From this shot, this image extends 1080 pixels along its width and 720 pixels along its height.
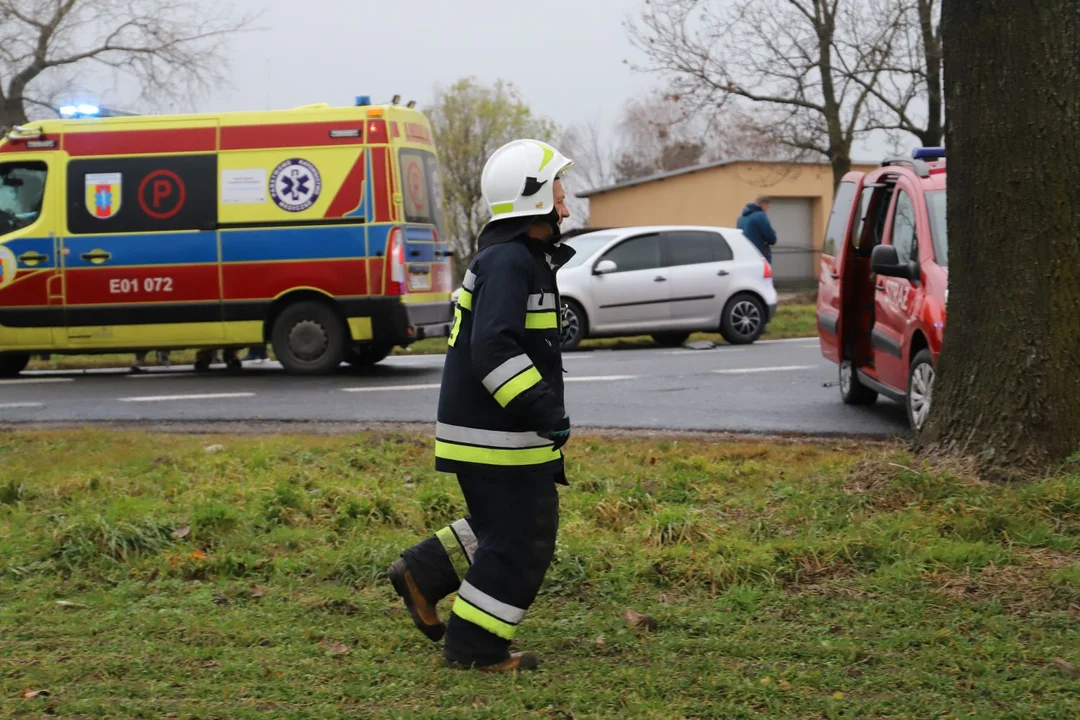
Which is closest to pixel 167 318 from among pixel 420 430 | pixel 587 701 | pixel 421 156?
pixel 421 156

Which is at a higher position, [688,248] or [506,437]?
[688,248]

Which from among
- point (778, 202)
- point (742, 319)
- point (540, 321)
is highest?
point (778, 202)

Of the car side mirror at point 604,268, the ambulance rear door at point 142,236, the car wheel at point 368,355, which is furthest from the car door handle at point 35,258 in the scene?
the car side mirror at point 604,268

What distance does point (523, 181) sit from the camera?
13.3 ft

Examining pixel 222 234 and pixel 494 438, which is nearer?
pixel 494 438

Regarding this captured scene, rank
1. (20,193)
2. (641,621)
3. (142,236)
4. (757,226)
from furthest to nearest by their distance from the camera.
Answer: (757,226) → (20,193) → (142,236) → (641,621)

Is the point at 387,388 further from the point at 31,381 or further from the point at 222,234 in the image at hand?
the point at 31,381

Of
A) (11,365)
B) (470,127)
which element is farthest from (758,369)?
(470,127)

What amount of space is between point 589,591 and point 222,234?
28.2 ft

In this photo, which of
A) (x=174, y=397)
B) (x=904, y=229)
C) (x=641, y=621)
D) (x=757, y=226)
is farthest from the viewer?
(x=757, y=226)

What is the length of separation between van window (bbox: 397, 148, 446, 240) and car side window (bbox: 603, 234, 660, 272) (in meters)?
3.15

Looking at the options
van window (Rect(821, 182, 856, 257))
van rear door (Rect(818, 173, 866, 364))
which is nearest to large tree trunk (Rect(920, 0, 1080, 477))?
van rear door (Rect(818, 173, 866, 364))

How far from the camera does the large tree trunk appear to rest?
223 inches

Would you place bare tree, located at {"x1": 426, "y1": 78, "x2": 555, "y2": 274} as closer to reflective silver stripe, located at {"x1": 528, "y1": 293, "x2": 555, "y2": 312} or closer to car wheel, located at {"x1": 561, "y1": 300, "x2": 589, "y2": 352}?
car wheel, located at {"x1": 561, "y1": 300, "x2": 589, "y2": 352}
